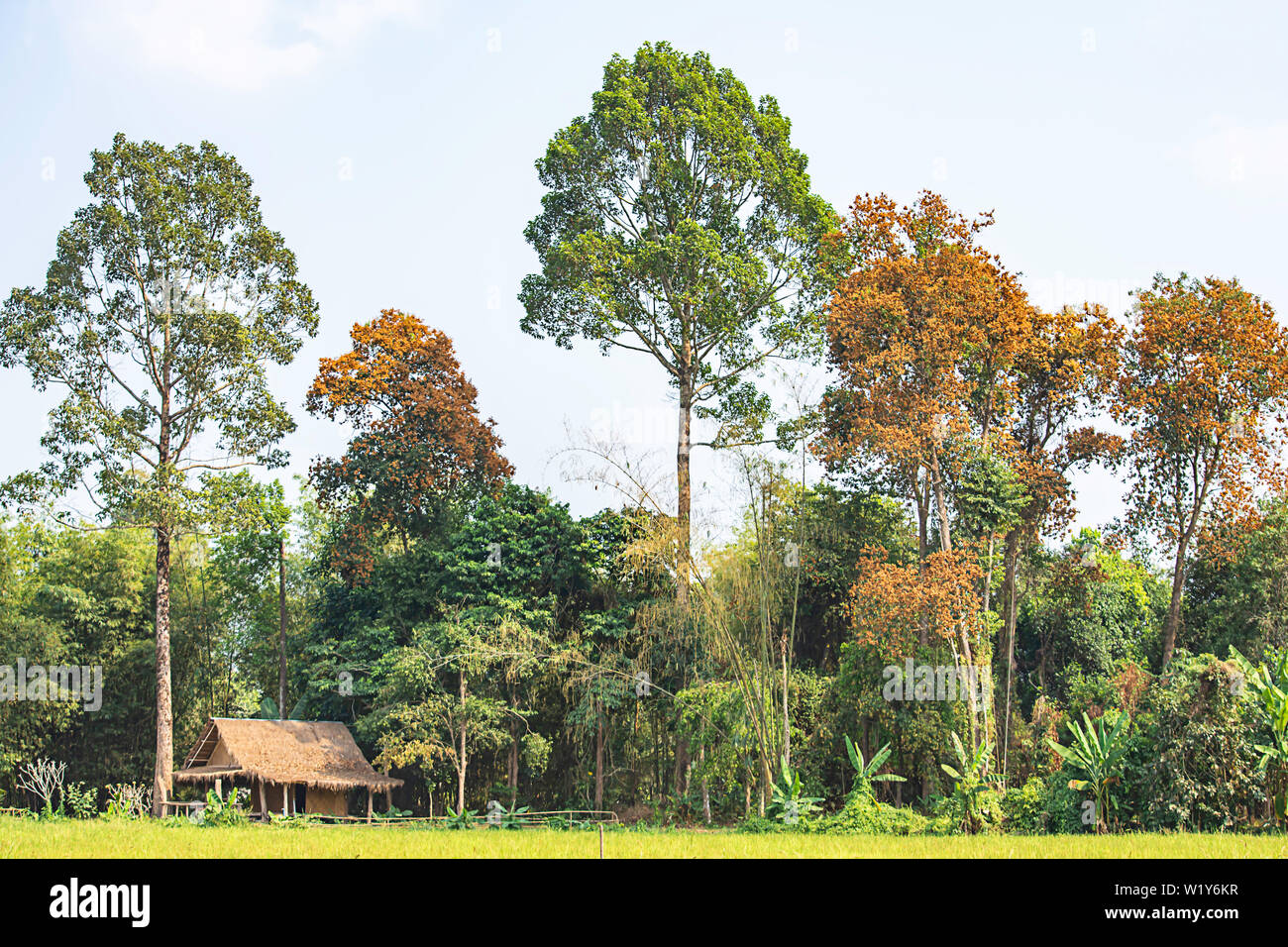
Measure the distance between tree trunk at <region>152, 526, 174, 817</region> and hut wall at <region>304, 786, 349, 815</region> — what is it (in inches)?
127

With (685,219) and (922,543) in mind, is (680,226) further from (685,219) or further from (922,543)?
(922,543)

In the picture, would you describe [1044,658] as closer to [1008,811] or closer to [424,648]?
[1008,811]

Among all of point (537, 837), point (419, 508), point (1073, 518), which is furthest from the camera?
point (419, 508)

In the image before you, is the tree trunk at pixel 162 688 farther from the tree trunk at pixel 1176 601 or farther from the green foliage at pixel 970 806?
the tree trunk at pixel 1176 601

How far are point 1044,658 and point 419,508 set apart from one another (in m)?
15.7

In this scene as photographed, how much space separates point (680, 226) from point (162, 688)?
1524 cm

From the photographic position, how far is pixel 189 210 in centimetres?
2770

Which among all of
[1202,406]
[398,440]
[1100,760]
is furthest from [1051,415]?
[398,440]

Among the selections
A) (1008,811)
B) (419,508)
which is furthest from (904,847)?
(419,508)

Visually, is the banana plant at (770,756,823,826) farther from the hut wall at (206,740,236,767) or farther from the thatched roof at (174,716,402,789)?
the hut wall at (206,740,236,767)

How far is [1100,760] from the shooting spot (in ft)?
58.9

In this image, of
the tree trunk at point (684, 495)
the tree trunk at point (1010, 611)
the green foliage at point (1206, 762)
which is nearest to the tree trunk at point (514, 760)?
the tree trunk at point (684, 495)

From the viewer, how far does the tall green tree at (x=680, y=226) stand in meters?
27.0
